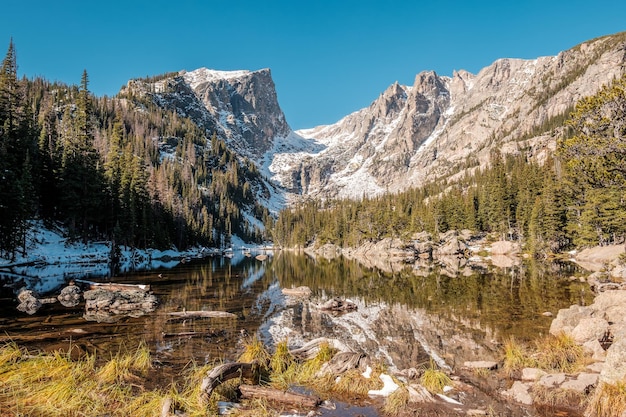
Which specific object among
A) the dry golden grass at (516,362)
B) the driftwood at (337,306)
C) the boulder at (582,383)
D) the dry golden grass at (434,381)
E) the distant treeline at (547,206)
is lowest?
the driftwood at (337,306)


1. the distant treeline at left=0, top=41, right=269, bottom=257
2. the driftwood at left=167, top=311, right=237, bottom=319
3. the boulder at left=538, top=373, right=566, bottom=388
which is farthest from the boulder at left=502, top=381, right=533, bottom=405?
the distant treeline at left=0, top=41, right=269, bottom=257

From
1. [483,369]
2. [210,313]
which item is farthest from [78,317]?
[483,369]

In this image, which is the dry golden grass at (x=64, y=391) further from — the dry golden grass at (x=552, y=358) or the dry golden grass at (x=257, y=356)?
the dry golden grass at (x=552, y=358)

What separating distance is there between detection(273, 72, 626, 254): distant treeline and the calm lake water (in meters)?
9.62

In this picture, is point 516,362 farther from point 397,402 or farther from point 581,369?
point 397,402

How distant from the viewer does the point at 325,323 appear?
850 inches

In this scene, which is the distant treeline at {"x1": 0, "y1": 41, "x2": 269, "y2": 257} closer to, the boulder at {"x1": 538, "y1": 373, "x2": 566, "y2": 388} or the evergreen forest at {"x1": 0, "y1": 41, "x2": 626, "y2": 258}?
the evergreen forest at {"x1": 0, "y1": 41, "x2": 626, "y2": 258}

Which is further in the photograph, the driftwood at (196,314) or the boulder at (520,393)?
the driftwood at (196,314)

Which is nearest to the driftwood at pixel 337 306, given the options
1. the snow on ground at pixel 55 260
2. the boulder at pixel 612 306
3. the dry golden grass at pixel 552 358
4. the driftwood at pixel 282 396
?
the dry golden grass at pixel 552 358

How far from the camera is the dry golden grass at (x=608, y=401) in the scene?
778cm

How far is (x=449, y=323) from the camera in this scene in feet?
67.6

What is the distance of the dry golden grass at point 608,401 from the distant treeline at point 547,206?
13086 mm

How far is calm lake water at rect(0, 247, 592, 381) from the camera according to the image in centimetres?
1481

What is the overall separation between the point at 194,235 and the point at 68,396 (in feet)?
382
